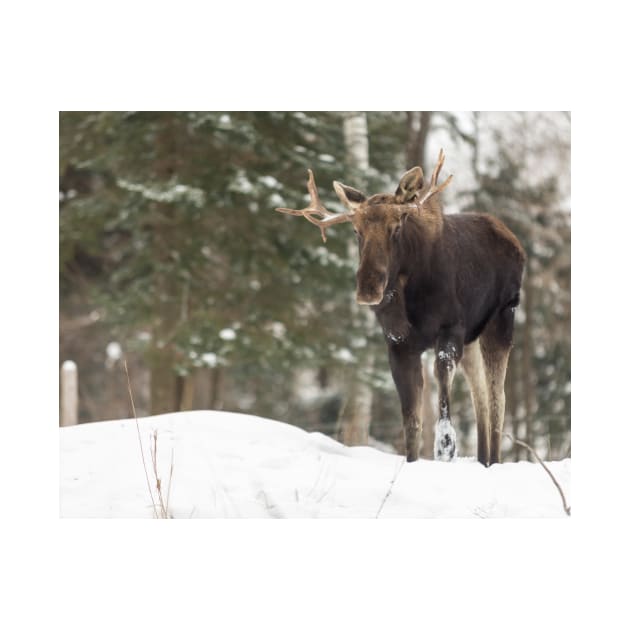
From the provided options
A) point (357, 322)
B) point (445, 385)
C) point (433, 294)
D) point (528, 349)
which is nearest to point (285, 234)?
point (357, 322)

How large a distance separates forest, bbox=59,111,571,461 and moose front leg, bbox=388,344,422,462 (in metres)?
3.12

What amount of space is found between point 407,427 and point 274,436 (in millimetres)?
978

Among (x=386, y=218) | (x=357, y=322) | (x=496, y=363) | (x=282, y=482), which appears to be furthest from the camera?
(x=357, y=322)

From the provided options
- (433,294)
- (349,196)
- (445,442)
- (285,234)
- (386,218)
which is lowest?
(445,442)

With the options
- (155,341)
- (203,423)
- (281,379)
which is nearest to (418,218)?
(203,423)

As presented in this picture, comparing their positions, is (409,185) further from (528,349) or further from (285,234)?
(528,349)

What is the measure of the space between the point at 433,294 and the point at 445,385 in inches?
19.9

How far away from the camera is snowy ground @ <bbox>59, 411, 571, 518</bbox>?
4598 mm

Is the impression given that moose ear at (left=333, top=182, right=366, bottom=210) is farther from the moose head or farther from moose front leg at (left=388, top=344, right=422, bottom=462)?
moose front leg at (left=388, top=344, right=422, bottom=462)

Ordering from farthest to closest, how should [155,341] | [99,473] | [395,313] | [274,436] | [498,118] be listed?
1. [155,341]
2. [498,118]
3. [274,436]
4. [99,473]
5. [395,313]

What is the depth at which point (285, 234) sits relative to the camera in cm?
925

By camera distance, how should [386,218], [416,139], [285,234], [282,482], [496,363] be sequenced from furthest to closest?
[285,234], [416,139], [496,363], [282,482], [386,218]

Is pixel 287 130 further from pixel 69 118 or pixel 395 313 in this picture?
pixel 395 313

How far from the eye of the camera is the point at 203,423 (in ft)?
17.6
